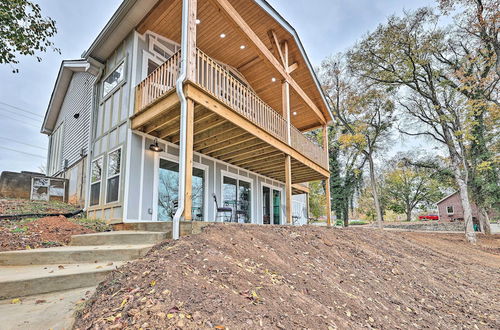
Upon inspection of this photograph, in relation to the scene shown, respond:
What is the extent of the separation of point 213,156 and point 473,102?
38.9ft

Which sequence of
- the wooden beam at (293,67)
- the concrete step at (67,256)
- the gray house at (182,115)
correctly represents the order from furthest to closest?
1. the wooden beam at (293,67)
2. the gray house at (182,115)
3. the concrete step at (67,256)

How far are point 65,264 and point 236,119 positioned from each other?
4.07 metres

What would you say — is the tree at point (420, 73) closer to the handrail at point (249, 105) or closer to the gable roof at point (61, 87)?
the handrail at point (249, 105)

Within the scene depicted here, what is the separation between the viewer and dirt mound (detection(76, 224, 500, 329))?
1.95m

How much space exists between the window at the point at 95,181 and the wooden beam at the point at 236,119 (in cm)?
401

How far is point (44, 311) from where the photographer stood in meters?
2.10

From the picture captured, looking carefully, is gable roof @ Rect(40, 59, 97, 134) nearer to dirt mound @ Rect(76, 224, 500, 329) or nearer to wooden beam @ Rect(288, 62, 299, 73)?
wooden beam @ Rect(288, 62, 299, 73)

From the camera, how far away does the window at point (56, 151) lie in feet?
36.2

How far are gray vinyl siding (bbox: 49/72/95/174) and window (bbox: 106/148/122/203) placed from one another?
2.19 metres

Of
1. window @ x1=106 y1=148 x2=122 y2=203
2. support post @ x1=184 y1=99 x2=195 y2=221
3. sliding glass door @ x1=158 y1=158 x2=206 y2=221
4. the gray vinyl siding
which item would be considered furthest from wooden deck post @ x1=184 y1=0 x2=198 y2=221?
the gray vinyl siding

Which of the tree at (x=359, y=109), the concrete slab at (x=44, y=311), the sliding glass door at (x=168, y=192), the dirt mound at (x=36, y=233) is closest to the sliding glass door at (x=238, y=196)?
the sliding glass door at (x=168, y=192)

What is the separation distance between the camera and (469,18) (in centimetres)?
1030

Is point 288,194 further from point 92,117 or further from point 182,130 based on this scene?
point 92,117

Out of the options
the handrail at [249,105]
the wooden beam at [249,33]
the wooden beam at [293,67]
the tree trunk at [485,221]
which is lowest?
the tree trunk at [485,221]
